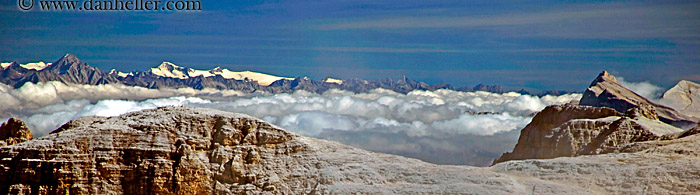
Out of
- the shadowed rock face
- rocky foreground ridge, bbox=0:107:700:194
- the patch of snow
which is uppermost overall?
the shadowed rock face

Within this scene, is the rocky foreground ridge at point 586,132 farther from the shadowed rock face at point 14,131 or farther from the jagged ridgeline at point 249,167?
the shadowed rock face at point 14,131

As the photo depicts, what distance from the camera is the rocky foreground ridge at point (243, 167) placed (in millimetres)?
82875

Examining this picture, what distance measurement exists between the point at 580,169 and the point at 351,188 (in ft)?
89.0

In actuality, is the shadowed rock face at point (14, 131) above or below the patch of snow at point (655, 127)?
above

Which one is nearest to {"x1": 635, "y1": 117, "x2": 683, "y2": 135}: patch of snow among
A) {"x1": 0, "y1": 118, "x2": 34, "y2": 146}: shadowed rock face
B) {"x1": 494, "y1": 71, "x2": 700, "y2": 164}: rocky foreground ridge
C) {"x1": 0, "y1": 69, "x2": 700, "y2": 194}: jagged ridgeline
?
{"x1": 494, "y1": 71, "x2": 700, "y2": 164}: rocky foreground ridge

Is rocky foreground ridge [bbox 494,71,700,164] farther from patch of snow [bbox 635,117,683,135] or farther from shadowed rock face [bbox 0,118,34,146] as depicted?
shadowed rock face [bbox 0,118,34,146]

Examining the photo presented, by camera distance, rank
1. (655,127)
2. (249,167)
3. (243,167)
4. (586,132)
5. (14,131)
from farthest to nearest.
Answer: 1. (586,132)
2. (655,127)
3. (14,131)
4. (249,167)
5. (243,167)

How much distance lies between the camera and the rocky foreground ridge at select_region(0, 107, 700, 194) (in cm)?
8288

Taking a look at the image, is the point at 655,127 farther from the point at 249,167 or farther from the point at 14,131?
the point at 14,131

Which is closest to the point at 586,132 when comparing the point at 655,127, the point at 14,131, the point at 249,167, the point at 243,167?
the point at 655,127

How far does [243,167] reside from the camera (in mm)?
87562

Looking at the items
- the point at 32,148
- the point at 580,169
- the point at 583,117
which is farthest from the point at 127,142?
the point at 583,117

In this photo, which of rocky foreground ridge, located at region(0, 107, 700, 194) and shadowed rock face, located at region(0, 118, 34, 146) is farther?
shadowed rock face, located at region(0, 118, 34, 146)

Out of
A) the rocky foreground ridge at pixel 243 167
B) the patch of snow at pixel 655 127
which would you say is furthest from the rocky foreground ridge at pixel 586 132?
the rocky foreground ridge at pixel 243 167
